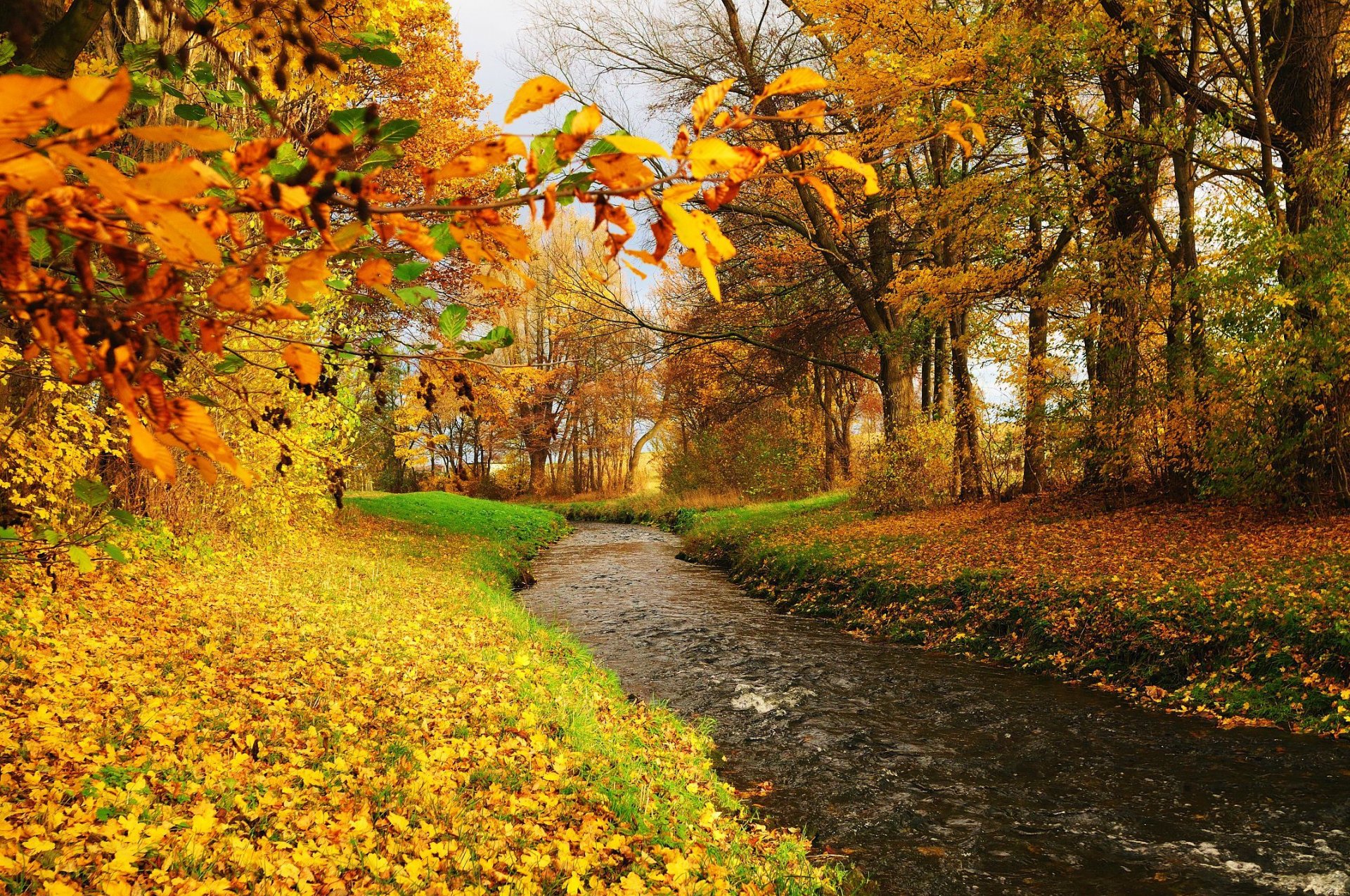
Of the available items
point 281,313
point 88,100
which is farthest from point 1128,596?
point 88,100

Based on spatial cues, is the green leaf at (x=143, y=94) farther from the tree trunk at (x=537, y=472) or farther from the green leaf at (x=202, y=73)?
the tree trunk at (x=537, y=472)

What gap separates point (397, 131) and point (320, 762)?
3.43m

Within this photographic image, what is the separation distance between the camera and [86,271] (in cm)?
103

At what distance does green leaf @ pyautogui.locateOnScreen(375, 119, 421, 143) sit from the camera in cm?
139

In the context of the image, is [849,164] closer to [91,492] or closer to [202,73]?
[202,73]

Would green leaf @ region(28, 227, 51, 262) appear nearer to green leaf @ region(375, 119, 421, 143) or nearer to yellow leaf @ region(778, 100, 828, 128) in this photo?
green leaf @ region(375, 119, 421, 143)

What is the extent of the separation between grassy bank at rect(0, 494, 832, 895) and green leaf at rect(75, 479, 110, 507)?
1320 mm

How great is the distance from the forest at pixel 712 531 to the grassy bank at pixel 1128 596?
0.06 meters

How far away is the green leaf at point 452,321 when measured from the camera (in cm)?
169

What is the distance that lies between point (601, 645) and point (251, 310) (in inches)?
319

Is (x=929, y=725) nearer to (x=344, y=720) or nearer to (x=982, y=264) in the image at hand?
(x=344, y=720)

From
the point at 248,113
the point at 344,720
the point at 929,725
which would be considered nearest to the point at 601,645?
the point at 929,725

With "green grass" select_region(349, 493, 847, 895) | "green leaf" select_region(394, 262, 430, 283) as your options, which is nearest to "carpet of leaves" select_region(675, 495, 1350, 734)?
"green grass" select_region(349, 493, 847, 895)

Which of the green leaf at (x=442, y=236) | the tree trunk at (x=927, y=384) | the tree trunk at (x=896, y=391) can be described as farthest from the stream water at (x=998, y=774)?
the tree trunk at (x=927, y=384)
